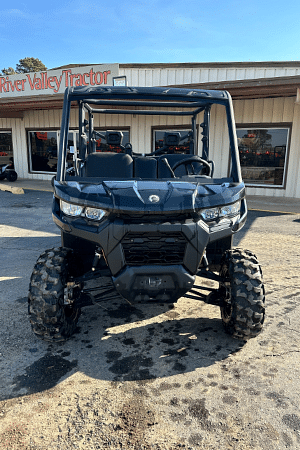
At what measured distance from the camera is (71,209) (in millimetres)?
2461

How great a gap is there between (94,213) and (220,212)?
0.92 metres

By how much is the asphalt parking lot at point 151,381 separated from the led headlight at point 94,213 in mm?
1059

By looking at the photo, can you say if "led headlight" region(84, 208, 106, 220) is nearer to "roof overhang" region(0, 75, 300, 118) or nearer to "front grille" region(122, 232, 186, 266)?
"front grille" region(122, 232, 186, 266)

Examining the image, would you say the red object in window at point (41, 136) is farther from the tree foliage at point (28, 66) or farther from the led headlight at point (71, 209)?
the tree foliage at point (28, 66)

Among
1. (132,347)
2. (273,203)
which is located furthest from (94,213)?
(273,203)

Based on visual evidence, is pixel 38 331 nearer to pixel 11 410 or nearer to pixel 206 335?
pixel 11 410

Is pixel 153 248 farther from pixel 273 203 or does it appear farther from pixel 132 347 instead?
pixel 273 203

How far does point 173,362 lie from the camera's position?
2459mm

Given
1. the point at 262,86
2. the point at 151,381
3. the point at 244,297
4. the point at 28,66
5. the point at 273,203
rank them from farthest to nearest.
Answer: the point at 28,66 < the point at 273,203 < the point at 262,86 < the point at 244,297 < the point at 151,381

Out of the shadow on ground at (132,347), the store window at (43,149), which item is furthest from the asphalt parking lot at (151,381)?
the store window at (43,149)

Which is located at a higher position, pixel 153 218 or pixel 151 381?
pixel 153 218

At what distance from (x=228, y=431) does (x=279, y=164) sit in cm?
1042

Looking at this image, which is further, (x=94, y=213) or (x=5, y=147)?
(x=5, y=147)

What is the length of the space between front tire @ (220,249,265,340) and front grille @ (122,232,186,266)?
50 cm
